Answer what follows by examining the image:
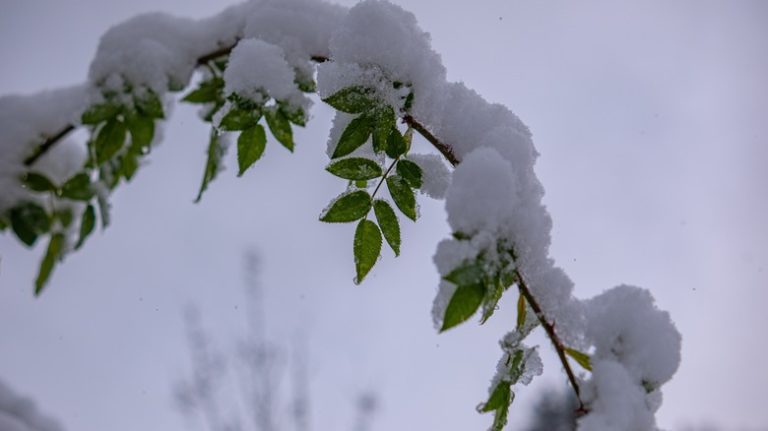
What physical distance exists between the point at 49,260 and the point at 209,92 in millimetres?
449

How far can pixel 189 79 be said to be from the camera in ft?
3.76

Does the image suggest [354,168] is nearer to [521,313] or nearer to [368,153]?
[368,153]

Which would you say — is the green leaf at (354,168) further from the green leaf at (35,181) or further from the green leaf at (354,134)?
the green leaf at (35,181)

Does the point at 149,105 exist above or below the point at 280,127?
below

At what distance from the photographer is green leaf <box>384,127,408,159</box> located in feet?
3.37

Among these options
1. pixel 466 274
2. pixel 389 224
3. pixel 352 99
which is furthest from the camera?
pixel 389 224

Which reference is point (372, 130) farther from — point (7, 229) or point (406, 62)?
point (7, 229)

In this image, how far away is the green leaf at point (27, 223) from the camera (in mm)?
1041

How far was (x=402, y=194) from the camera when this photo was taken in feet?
3.45

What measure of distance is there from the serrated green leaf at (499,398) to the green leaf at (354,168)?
418 millimetres

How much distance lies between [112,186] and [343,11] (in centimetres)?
59

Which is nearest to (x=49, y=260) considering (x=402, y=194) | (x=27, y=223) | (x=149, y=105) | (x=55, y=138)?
(x=27, y=223)

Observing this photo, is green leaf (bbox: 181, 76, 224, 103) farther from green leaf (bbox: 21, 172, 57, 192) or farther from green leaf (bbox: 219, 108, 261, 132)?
green leaf (bbox: 21, 172, 57, 192)

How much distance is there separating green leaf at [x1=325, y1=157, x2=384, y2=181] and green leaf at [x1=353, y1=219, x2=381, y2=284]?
0.08 meters
